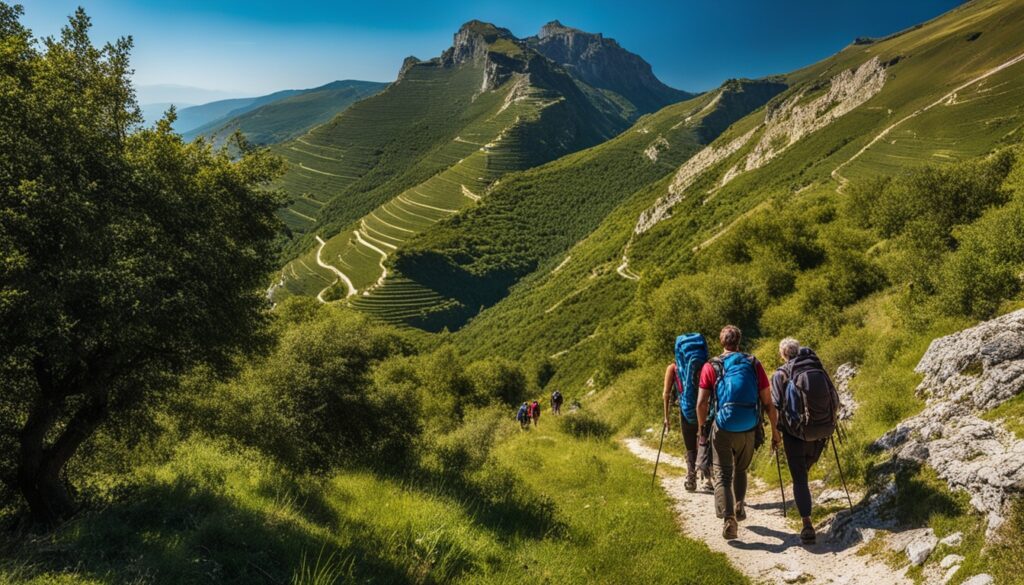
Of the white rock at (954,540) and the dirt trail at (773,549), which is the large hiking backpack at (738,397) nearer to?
the dirt trail at (773,549)

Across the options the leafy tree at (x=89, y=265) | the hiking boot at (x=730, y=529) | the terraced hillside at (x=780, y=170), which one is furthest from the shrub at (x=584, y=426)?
the terraced hillside at (x=780, y=170)

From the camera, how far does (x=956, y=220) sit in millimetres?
18438

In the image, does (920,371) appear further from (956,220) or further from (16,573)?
(956,220)

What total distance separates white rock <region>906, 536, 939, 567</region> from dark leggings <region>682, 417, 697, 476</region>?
3.39m

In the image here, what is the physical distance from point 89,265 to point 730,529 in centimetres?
933

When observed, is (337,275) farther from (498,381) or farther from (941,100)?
(941,100)

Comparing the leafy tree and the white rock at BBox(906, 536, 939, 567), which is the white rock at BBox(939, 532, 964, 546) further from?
the leafy tree

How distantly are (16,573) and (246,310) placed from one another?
6.47 m

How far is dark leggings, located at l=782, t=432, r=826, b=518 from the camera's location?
634cm

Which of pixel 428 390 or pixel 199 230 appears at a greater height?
pixel 199 230

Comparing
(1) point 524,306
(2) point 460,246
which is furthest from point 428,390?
(2) point 460,246

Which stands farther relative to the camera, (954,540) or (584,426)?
(584,426)

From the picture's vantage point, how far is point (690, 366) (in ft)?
26.1

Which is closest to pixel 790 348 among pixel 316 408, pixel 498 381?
pixel 316 408
